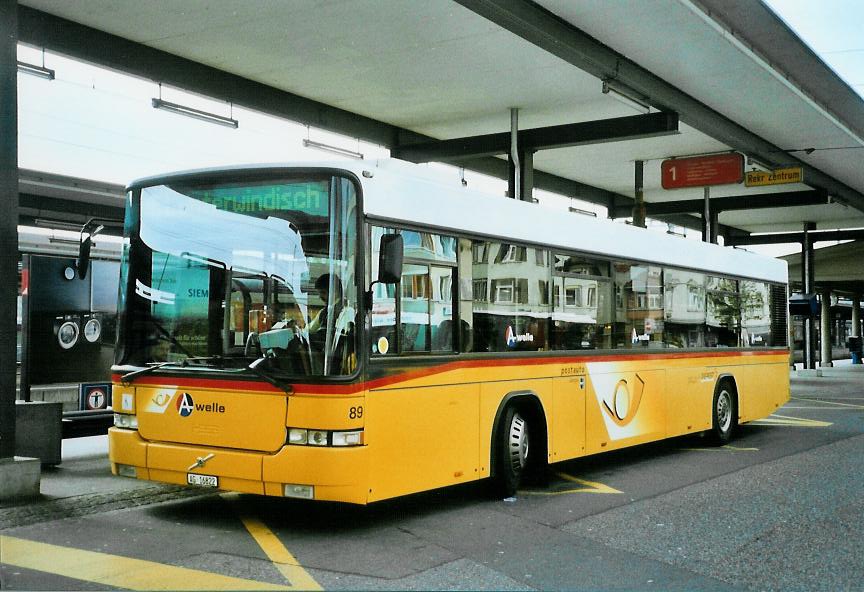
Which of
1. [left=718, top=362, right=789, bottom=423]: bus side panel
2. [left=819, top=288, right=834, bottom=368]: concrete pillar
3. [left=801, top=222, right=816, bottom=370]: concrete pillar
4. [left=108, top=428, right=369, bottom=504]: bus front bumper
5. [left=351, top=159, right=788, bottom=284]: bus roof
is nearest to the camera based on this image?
[left=108, top=428, right=369, bottom=504]: bus front bumper

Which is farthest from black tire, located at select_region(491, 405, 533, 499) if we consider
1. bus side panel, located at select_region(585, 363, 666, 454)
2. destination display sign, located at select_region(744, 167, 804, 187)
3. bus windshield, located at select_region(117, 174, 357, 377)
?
destination display sign, located at select_region(744, 167, 804, 187)

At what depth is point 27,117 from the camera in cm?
1680

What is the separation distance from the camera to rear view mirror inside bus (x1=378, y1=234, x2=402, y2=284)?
273 inches

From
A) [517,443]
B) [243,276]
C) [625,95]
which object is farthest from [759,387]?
[243,276]

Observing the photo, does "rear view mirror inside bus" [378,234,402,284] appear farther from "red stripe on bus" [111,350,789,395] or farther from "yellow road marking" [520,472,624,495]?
"yellow road marking" [520,472,624,495]

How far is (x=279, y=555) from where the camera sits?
6461 mm

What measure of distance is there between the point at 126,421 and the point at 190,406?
804 mm

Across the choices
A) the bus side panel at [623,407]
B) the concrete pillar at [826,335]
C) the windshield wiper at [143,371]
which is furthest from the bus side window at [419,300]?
the concrete pillar at [826,335]

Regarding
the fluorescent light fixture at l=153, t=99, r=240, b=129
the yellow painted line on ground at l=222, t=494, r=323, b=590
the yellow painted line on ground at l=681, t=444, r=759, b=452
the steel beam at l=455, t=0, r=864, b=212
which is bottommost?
the yellow painted line on ground at l=681, t=444, r=759, b=452

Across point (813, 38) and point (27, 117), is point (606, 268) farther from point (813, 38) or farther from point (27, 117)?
point (27, 117)

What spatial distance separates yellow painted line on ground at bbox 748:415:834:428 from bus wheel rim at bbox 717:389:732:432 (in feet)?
10.1

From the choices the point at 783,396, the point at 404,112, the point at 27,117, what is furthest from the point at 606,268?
the point at 27,117

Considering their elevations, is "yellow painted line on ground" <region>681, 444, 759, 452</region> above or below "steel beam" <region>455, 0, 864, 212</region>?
below

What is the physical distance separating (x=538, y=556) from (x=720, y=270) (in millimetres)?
8555
